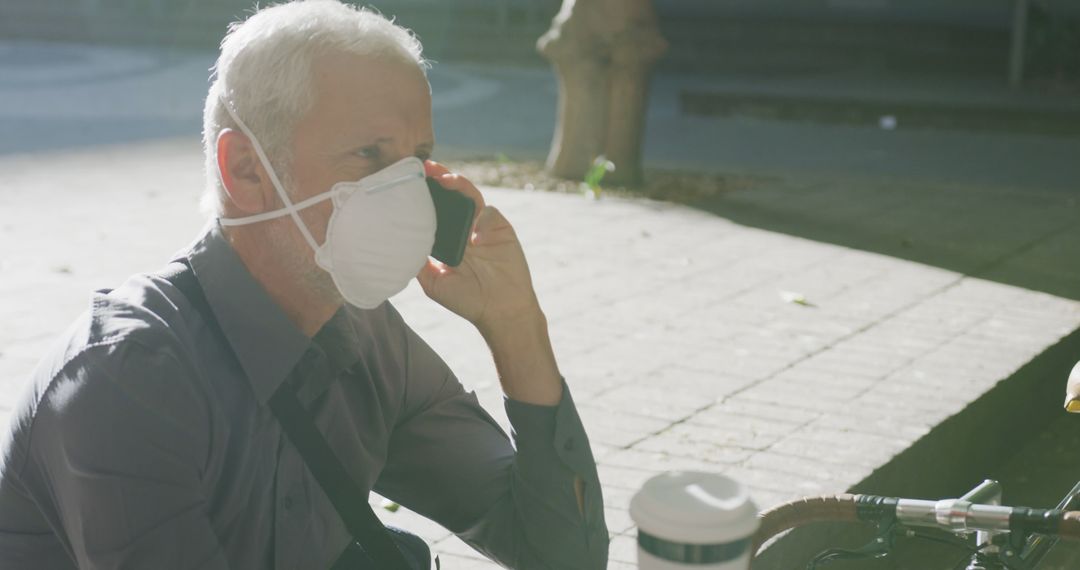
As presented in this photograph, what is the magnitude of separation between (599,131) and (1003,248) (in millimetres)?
3411

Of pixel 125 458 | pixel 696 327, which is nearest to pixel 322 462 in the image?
pixel 125 458

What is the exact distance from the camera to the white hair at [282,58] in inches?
88.4

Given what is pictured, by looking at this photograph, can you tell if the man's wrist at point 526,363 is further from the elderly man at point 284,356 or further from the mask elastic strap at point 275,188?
the mask elastic strap at point 275,188

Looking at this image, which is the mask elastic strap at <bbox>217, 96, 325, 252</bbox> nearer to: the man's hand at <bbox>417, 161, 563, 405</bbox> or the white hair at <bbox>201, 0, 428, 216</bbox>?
the white hair at <bbox>201, 0, 428, 216</bbox>

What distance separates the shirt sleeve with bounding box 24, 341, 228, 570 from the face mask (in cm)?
34

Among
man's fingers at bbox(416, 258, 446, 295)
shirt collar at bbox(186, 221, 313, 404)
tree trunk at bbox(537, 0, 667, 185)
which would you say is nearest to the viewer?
shirt collar at bbox(186, 221, 313, 404)

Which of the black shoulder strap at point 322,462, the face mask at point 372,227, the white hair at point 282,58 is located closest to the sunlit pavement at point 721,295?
the black shoulder strap at point 322,462

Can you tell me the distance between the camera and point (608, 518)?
3.75 metres

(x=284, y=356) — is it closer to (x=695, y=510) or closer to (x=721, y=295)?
(x=695, y=510)

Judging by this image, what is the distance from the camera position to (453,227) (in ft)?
8.20

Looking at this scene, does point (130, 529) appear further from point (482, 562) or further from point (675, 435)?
point (675, 435)

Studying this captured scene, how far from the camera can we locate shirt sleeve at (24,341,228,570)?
2.00 meters

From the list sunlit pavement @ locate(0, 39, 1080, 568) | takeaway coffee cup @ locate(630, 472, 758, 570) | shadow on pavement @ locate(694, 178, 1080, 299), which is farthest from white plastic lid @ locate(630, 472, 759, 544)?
shadow on pavement @ locate(694, 178, 1080, 299)

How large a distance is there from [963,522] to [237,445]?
1.04m
